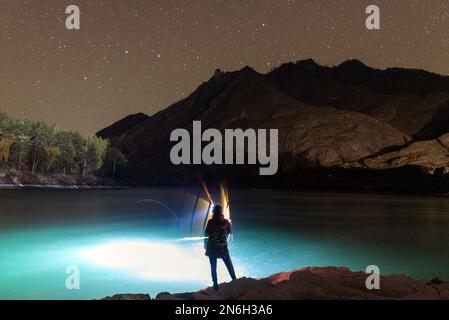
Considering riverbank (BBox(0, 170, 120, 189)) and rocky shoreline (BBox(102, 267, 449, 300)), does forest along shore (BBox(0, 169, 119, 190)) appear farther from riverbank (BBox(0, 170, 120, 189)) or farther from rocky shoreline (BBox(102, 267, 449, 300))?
rocky shoreline (BBox(102, 267, 449, 300))

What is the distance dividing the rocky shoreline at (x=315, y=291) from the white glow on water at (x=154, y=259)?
5570 mm

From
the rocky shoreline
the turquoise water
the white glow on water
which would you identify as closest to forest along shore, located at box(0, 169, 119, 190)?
the turquoise water

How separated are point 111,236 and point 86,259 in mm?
12132

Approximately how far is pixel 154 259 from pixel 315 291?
14.4m

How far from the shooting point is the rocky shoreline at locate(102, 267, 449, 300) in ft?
39.7

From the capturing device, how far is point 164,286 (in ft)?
59.9

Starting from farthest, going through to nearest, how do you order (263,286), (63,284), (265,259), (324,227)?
(324,227) < (265,259) < (63,284) < (263,286)

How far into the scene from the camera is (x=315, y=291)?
40.7 feet

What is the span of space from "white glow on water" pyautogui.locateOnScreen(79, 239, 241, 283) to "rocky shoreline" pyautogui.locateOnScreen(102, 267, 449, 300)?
5570mm
